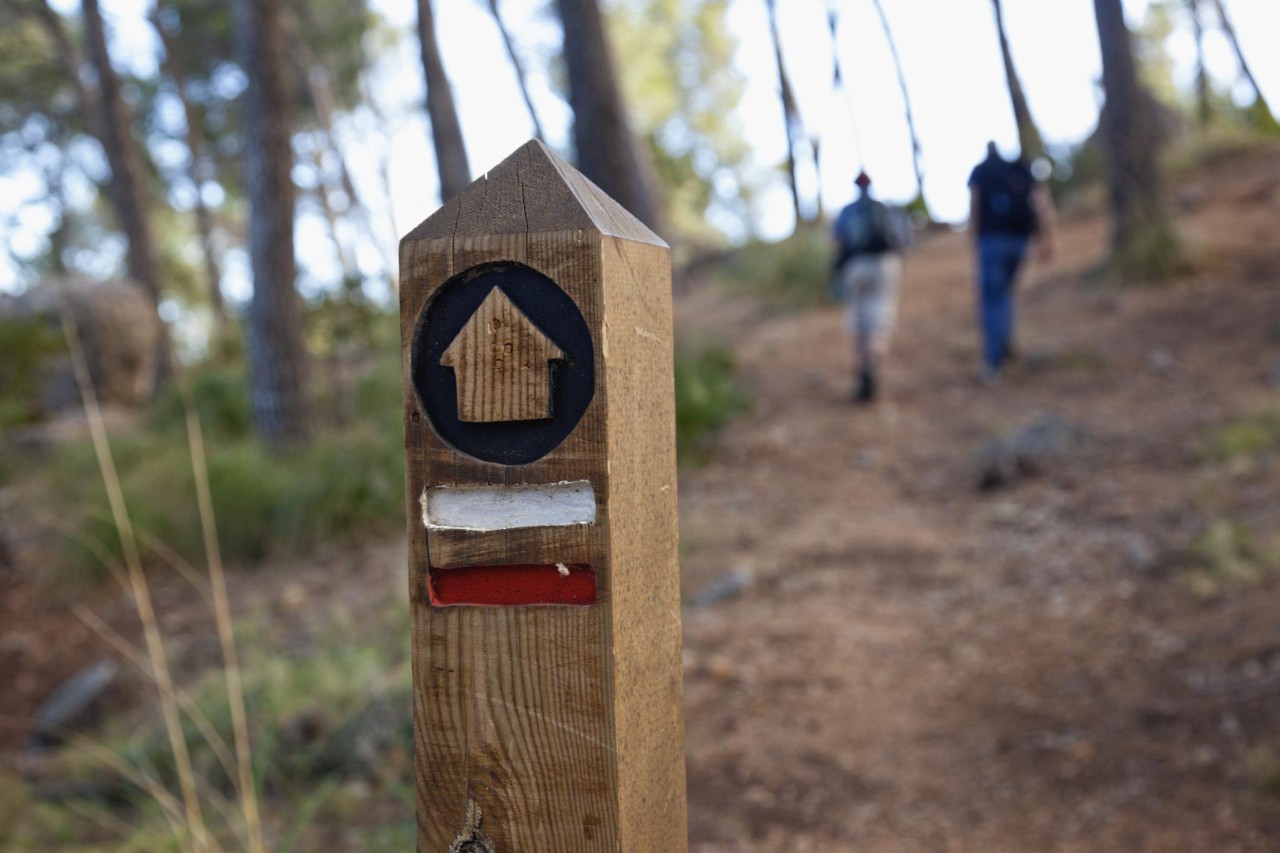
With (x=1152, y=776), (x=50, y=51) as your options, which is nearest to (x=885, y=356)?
(x=1152, y=776)

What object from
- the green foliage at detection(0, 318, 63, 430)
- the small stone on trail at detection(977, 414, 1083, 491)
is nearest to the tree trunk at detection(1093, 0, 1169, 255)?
the small stone on trail at detection(977, 414, 1083, 491)

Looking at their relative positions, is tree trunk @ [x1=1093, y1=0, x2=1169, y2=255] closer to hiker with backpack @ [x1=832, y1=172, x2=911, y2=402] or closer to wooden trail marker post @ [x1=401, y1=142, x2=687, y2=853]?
hiker with backpack @ [x1=832, y1=172, x2=911, y2=402]

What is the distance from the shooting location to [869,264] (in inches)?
268

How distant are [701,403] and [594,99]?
2.25m

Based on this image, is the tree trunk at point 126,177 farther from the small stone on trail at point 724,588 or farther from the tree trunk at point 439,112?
the small stone on trail at point 724,588

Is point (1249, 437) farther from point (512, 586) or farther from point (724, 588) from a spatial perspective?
point (512, 586)

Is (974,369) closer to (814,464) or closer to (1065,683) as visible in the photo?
(814,464)

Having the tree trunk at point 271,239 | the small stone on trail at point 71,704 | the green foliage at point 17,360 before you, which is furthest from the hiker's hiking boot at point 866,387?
the green foliage at point 17,360

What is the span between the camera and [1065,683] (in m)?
3.62

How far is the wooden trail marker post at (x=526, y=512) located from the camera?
1020mm

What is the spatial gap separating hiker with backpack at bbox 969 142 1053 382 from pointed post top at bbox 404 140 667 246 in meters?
6.35

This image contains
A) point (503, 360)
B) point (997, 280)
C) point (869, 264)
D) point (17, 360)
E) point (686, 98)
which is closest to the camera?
point (503, 360)

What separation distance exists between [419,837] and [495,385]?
0.48m

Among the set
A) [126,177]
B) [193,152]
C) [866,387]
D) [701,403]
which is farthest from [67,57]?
[866,387]
